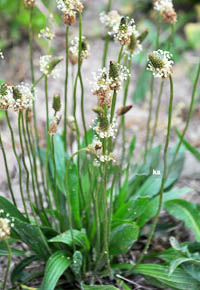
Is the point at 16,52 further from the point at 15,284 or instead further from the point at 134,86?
the point at 15,284

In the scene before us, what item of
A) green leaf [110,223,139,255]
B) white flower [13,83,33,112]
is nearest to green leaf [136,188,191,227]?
green leaf [110,223,139,255]

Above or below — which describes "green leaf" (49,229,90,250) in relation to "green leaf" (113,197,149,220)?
below

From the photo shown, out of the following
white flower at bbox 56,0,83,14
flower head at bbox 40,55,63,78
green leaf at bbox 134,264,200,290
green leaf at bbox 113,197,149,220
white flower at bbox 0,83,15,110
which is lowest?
green leaf at bbox 134,264,200,290

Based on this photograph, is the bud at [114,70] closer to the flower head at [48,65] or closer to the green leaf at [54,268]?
the flower head at [48,65]

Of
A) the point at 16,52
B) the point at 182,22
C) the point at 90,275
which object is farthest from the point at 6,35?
the point at 90,275

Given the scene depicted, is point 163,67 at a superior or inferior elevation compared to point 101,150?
superior

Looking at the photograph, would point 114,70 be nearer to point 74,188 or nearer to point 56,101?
point 56,101

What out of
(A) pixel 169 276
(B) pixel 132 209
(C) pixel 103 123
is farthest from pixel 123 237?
(C) pixel 103 123

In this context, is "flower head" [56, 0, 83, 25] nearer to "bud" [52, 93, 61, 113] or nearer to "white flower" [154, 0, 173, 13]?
"bud" [52, 93, 61, 113]
